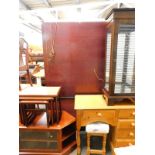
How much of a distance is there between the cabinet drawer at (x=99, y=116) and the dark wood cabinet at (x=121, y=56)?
0.14 m

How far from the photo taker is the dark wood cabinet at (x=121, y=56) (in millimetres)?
1711

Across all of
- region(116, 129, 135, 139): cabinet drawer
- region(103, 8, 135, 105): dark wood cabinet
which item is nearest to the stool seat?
region(116, 129, 135, 139): cabinet drawer

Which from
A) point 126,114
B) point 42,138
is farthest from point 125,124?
point 42,138

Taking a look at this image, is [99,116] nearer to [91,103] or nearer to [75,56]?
[91,103]

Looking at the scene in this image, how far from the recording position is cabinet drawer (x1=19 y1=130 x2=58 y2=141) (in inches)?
77.1

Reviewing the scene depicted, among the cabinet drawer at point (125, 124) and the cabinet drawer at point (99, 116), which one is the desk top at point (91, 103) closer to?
the cabinet drawer at point (99, 116)

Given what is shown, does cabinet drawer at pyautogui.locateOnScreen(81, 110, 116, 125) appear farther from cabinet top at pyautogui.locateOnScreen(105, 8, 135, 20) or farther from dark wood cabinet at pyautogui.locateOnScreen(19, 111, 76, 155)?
cabinet top at pyautogui.locateOnScreen(105, 8, 135, 20)

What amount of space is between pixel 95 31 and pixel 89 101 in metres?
1.02

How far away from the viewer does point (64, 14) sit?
13.3 feet

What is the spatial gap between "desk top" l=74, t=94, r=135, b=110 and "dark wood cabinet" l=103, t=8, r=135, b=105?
9 cm

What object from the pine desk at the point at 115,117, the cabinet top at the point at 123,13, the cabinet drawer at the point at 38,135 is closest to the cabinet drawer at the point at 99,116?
the pine desk at the point at 115,117
